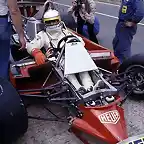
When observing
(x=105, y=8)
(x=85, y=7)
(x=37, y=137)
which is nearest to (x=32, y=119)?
(x=37, y=137)

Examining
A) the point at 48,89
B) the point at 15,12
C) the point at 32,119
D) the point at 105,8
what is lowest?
the point at 105,8

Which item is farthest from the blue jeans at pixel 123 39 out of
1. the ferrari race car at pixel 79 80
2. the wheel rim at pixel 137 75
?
the wheel rim at pixel 137 75

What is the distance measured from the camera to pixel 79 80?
4.03 metres

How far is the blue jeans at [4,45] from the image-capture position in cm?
382

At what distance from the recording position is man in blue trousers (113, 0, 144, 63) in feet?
17.1

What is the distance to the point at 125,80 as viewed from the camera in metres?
4.22

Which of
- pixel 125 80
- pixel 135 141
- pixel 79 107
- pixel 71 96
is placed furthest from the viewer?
pixel 125 80

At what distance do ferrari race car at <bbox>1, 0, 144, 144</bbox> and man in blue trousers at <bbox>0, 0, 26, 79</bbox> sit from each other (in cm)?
28

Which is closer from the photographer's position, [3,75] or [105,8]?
[3,75]

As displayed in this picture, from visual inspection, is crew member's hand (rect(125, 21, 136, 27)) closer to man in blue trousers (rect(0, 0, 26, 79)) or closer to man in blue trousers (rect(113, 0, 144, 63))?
man in blue trousers (rect(113, 0, 144, 63))

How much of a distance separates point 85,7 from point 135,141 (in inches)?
151

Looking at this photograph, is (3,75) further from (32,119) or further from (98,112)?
(98,112)

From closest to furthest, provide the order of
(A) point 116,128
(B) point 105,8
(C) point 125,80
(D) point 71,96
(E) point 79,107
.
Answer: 1. (A) point 116,128
2. (E) point 79,107
3. (D) point 71,96
4. (C) point 125,80
5. (B) point 105,8

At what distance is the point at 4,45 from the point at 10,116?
0.92 meters
